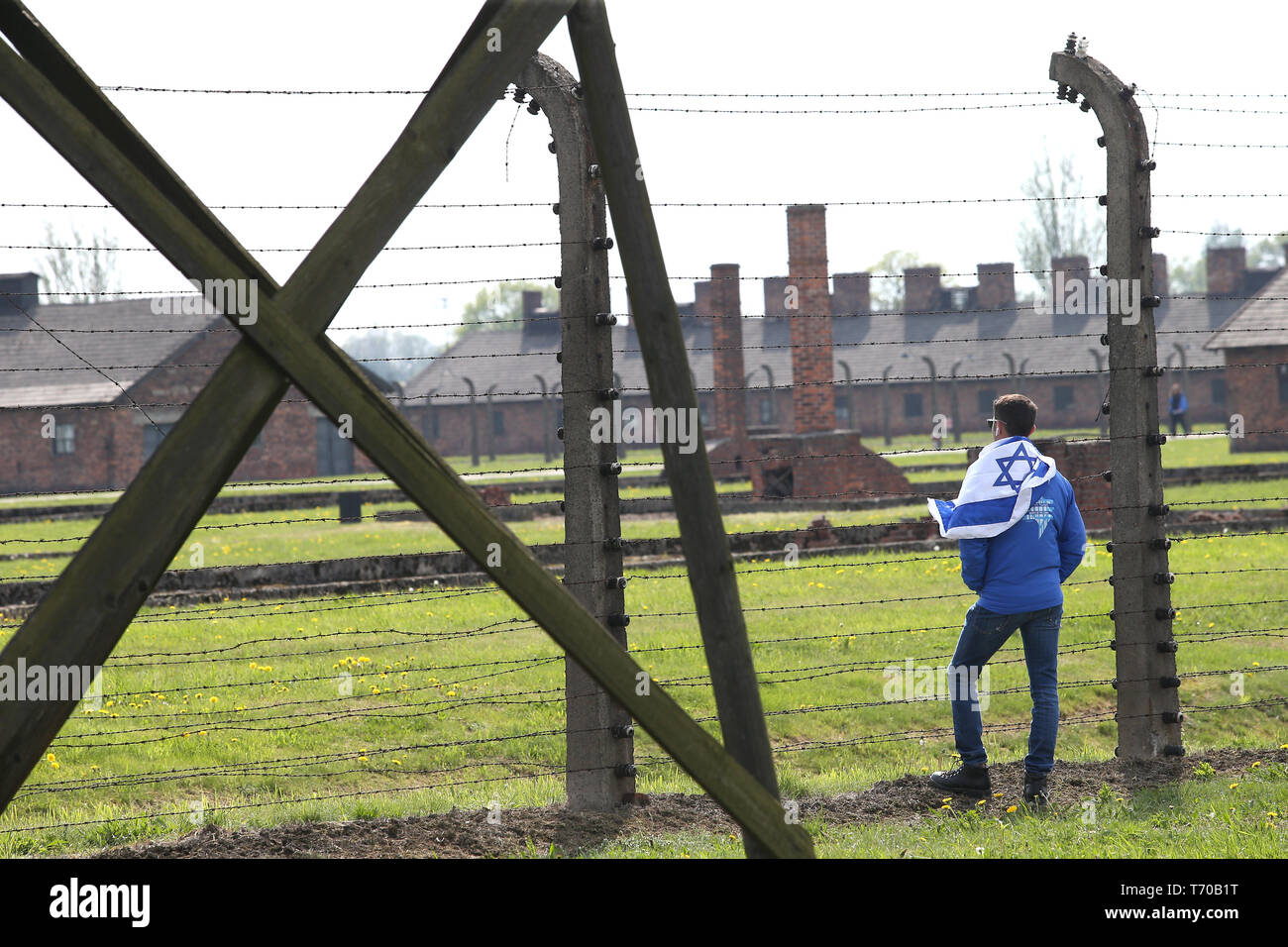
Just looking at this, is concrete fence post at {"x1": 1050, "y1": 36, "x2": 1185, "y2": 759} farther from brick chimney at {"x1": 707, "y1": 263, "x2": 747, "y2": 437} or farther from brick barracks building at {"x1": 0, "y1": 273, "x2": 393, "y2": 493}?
brick barracks building at {"x1": 0, "y1": 273, "x2": 393, "y2": 493}

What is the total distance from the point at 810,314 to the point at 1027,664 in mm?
18224

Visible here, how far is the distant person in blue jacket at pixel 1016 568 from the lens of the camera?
519cm

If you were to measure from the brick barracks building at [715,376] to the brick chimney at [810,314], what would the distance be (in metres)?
7.39

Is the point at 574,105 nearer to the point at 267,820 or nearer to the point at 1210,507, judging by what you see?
the point at 267,820

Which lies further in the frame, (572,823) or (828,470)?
(828,470)

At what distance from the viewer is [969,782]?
536 centimetres

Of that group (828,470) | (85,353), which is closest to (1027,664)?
(828,470)

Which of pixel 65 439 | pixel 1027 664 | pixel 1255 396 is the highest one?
pixel 65 439

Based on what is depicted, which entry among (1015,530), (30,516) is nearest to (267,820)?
(1015,530)

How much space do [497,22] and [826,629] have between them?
23.6 ft

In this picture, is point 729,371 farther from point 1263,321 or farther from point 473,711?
point 473,711

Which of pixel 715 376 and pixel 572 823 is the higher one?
pixel 715 376

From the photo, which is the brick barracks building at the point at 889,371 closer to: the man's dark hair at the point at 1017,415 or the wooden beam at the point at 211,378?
the man's dark hair at the point at 1017,415
